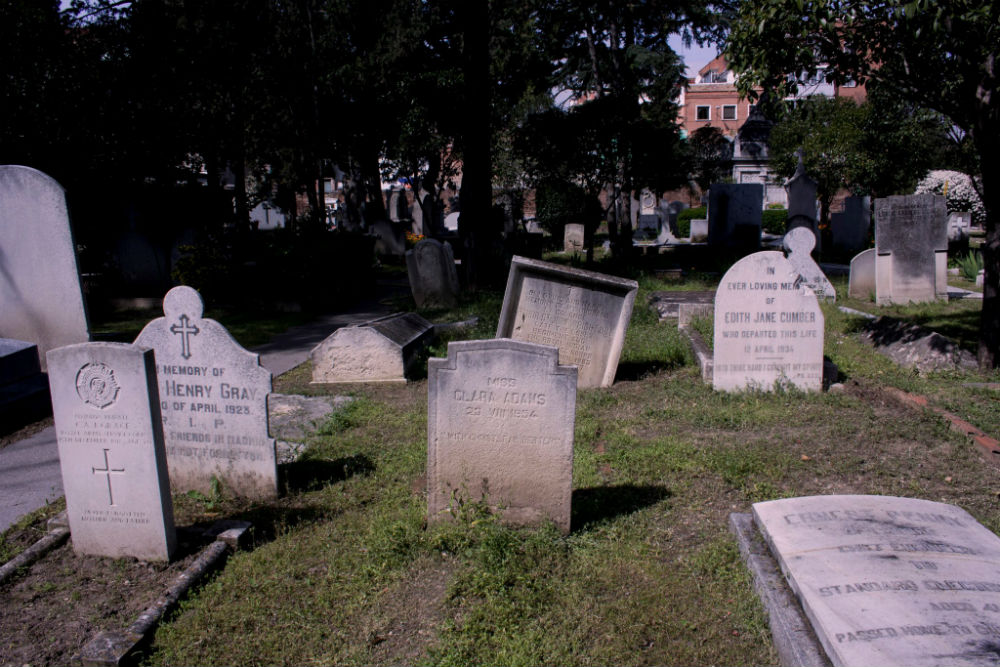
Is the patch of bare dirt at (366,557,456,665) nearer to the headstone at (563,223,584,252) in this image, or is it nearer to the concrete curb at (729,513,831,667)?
the concrete curb at (729,513,831,667)

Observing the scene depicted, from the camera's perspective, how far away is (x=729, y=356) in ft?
22.9

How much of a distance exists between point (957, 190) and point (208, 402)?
33.4 meters

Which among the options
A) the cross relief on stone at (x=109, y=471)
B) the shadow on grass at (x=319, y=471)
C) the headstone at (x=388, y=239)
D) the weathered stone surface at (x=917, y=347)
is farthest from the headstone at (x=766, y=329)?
the headstone at (x=388, y=239)


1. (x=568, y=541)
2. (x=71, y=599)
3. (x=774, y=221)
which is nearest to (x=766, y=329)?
(x=568, y=541)

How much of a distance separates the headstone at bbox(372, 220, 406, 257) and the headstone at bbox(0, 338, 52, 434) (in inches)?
604

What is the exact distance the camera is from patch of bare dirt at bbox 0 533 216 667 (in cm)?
329

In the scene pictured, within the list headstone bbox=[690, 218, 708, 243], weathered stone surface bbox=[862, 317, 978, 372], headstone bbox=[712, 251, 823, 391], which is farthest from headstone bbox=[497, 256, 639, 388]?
headstone bbox=[690, 218, 708, 243]

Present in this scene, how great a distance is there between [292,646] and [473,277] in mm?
11621

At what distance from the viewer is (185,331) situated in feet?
15.8

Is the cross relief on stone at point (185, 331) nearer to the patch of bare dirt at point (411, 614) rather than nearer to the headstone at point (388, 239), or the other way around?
the patch of bare dirt at point (411, 614)

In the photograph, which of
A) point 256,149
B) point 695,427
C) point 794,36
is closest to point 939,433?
point 695,427

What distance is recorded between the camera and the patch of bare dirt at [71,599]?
3.29 metres

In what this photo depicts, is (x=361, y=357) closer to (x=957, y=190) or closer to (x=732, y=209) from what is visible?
(x=732, y=209)

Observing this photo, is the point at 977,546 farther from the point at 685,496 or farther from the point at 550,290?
the point at 550,290
